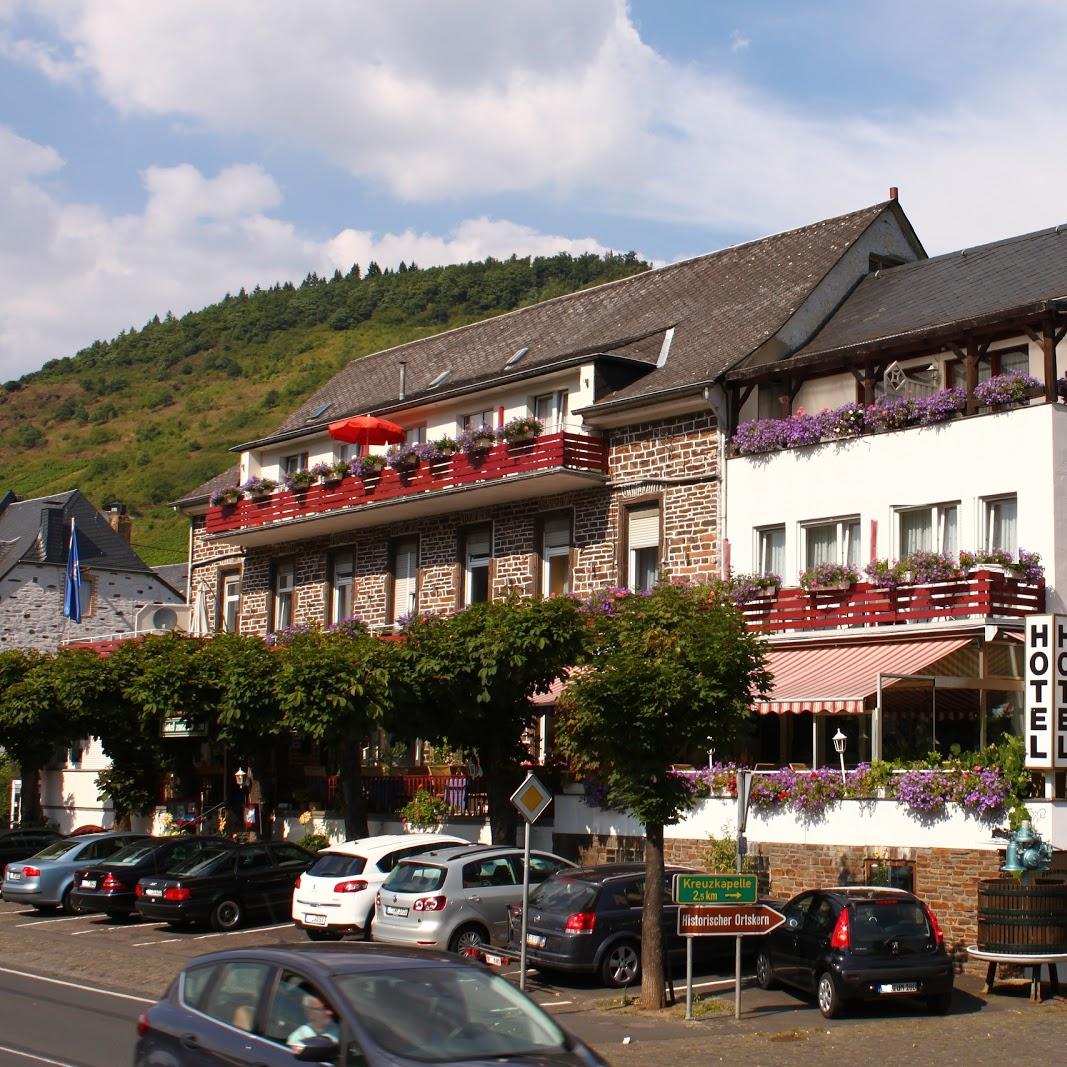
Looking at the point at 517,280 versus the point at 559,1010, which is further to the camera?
the point at 517,280

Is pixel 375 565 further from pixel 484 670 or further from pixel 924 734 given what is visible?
pixel 924 734

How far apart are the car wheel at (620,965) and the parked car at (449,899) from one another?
6.15 ft

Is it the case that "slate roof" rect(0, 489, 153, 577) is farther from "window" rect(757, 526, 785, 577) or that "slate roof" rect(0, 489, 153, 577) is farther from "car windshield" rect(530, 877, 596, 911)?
"car windshield" rect(530, 877, 596, 911)

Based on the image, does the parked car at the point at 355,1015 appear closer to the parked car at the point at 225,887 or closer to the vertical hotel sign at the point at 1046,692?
the vertical hotel sign at the point at 1046,692

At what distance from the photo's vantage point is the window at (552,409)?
115ft

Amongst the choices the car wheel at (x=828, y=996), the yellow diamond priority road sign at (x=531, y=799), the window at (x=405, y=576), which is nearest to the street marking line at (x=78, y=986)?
the yellow diamond priority road sign at (x=531, y=799)

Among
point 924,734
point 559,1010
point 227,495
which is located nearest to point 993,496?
point 924,734

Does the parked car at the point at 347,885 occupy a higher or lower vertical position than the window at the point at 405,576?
lower

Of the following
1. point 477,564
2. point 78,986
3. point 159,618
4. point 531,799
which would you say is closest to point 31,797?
point 159,618

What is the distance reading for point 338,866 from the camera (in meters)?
→ 25.0

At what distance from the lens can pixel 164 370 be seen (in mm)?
143000

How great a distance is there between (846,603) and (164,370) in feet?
399

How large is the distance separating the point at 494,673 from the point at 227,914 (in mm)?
6152

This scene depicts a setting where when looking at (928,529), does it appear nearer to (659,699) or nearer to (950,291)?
(950,291)
